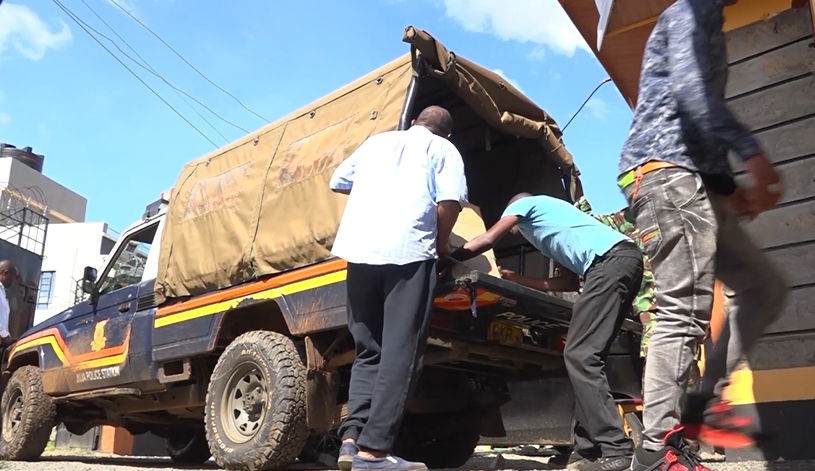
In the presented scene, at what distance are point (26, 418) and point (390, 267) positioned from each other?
5.04 meters

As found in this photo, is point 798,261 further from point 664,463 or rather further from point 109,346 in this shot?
point 109,346

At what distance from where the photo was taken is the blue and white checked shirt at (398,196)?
336cm

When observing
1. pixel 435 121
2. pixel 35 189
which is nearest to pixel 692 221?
pixel 435 121

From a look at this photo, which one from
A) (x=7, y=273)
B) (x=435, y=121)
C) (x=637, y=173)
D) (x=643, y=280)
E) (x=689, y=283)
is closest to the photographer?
(x=689, y=283)

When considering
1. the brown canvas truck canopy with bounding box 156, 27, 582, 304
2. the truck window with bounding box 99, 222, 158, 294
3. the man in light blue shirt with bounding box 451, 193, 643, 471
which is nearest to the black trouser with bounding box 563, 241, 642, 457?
the man in light blue shirt with bounding box 451, 193, 643, 471

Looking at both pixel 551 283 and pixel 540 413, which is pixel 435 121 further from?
pixel 540 413

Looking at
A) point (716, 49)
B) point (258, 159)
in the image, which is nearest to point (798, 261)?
point (716, 49)

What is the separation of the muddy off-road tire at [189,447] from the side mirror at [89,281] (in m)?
1.87

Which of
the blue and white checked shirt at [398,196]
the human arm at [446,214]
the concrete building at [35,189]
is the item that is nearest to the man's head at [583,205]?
the blue and white checked shirt at [398,196]

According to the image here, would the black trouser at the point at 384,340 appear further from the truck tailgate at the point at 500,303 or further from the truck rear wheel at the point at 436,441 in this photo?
the truck rear wheel at the point at 436,441

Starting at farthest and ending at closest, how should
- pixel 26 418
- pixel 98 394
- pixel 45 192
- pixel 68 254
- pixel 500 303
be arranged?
pixel 45 192 → pixel 68 254 → pixel 26 418 → pixel 98 394 → pixel 500 303

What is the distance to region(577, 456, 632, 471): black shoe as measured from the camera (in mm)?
3144

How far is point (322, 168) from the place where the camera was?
4738 mm

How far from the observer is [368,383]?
3.39 metres
